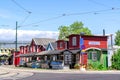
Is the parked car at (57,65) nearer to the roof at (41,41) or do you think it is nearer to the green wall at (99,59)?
the green wall at (99,59)

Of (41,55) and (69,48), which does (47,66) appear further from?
(41,55)

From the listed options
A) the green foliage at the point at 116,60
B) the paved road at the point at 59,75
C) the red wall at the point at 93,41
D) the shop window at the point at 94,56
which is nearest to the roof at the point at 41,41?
the red wall at the point at 93,41

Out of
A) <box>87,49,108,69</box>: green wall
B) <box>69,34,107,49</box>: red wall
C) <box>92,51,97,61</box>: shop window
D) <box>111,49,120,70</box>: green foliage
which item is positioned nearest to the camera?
<box>111,49,120,70</box>: green foliage

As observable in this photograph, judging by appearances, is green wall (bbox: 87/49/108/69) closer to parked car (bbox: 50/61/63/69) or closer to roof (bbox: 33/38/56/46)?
parked car (bbox: 50/61/63/69)

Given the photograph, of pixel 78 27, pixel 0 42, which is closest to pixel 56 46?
pixel 78 27

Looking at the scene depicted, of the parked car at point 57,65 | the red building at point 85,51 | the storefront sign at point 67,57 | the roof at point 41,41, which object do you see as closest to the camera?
the parked car at point 57,65

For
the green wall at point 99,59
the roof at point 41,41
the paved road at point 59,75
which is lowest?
the paved road at point 59,75

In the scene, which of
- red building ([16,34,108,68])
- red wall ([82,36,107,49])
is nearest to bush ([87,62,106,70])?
red building ([16,34,108,68])

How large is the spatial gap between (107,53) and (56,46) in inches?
647

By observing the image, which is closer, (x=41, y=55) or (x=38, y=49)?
(x=41, y=55)

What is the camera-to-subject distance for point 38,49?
81062 millimetres

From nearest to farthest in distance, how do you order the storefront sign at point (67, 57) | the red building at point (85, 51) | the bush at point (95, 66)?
1. the bush at point (95, 66)
2. the red building at point (85, 51)
3. the storefront sign at point (67, 57)

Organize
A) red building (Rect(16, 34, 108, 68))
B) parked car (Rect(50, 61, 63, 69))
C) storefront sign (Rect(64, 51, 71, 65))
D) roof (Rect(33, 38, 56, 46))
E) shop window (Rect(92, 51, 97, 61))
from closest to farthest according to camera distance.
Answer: parked car (Rect(50, 61, 63, 69)) < red building (Rect(16, 34, 108, 68)) < shop window (Rect(92, 51, 97, 61)) < storefront sign (Rect(64, 51, 71, 65)) < roof (Rect(33, 38, 56, 46))

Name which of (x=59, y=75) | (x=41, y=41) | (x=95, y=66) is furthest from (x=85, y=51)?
(x=41, y=41)
